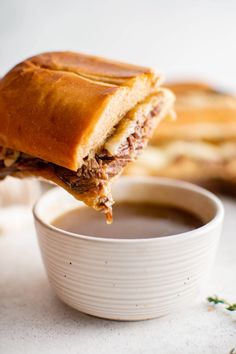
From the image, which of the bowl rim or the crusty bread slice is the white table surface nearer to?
the bowl rim

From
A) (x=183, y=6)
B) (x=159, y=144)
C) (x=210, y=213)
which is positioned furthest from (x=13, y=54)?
(x=210, y=213)

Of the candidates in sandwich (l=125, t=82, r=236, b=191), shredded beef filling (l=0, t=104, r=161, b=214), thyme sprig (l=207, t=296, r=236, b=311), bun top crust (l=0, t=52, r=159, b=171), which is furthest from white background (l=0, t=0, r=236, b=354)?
bun top crust (l=0, t=52, r=159, b=171)

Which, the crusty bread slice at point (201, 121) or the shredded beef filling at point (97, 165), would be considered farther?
the crusty bread slice at point (201, 121)

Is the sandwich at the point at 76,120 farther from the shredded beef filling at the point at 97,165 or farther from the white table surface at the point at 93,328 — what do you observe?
the white table surface at the point at 93,328

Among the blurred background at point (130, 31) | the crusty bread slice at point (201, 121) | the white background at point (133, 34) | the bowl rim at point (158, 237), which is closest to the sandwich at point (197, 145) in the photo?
the crusty bread slice at point (201, 121)

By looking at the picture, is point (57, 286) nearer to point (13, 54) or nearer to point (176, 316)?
point (176, 316)

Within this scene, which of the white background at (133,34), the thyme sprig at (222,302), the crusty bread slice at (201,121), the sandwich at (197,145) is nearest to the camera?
the thyme sprig at (222,302)

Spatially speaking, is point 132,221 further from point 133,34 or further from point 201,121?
point 133,34
